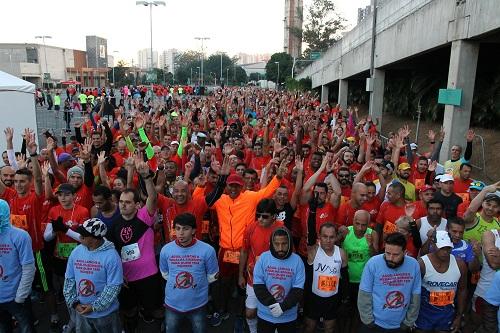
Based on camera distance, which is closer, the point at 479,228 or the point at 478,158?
the point at 479,228

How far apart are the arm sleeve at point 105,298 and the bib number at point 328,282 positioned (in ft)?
6.58

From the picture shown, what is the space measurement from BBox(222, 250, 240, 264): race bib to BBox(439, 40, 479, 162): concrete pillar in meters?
8.05

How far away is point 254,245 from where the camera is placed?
4.46 metres

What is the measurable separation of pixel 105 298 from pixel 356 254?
259 centimetres

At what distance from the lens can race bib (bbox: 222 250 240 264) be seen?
15.9 ft

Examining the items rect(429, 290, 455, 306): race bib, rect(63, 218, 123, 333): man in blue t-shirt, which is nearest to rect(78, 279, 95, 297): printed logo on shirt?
rect(63, 218, 123, 333): man in blue t-shirt

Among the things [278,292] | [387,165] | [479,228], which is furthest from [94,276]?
[387,165]

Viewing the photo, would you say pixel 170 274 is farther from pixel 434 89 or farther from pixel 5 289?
pixel 434 89

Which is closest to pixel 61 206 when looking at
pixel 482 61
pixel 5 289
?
pixel 5 289

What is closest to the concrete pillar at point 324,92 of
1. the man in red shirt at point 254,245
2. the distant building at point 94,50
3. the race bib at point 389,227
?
the race bib at point 389,227

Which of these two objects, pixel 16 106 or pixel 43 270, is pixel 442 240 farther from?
pixel 16 106

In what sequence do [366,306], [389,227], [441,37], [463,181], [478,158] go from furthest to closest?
1. [478,158]
2. [441,37]
3. [463,181]
4. [389,227]
5. [366,306]

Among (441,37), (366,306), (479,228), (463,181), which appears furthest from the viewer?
(441,37)

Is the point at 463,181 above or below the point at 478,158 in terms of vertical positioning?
above
